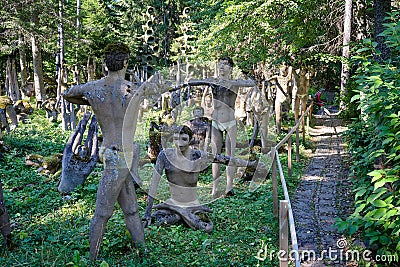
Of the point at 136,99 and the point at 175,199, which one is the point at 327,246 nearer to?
the point at 175,199

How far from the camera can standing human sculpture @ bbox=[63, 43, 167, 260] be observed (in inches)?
165

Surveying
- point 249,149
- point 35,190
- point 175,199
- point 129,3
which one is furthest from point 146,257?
point 129,3

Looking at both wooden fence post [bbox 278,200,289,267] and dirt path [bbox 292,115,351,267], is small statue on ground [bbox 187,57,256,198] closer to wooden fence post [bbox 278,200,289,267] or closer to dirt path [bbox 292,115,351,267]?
dirt path [bbox 292,115,351,267]

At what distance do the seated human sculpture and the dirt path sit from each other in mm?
1276

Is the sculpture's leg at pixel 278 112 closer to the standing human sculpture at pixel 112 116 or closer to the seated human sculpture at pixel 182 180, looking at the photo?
the seated human sculpture at pixel 182 180

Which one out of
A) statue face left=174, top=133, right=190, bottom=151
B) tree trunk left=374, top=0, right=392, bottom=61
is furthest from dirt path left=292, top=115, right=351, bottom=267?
tree trunk left=374, top=0, right=392, bottom=61

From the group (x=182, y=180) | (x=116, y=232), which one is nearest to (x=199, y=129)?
(x=182, y=180)

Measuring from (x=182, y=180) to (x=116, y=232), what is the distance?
1171 millimetres

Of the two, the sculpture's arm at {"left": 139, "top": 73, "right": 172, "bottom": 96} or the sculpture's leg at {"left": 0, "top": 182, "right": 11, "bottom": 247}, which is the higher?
the sculpture's arm at {"left": 139, "top": 73, "right": 172, "bottom": 96}

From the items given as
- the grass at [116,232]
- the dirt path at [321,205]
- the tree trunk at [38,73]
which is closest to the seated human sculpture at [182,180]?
the grass at [116,232]

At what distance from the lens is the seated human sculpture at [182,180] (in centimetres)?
547

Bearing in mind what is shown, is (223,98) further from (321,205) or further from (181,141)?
(321,205)

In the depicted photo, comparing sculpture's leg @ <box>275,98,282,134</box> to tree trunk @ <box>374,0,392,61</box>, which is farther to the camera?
sculpture's leg @ <box>275,98,282,134</box>

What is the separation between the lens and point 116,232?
4973mm
